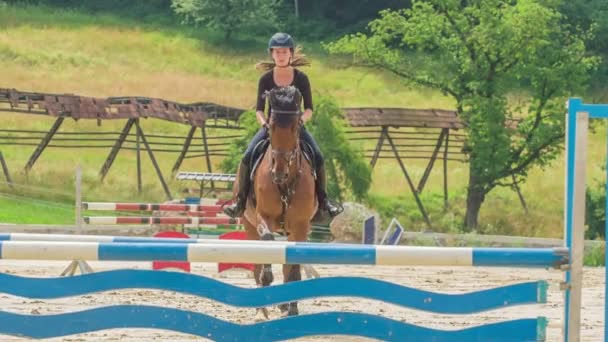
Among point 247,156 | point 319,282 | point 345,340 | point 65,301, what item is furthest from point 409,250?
point 65,301

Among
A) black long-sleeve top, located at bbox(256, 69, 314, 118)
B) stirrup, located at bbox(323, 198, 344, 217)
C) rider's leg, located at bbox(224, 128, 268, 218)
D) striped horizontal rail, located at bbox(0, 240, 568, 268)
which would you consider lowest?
striped horizontal rail, located at bbox(0, 240, 568, 268)

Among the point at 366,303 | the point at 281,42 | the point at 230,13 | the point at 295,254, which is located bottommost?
the point at 366,303

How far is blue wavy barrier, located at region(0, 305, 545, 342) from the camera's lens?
6.18 m

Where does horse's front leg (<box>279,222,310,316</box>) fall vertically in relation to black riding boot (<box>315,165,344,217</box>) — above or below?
Answer: below

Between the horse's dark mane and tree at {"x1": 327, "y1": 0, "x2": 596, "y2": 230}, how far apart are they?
65.3ft

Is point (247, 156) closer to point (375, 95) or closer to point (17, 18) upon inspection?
point (375, 95)

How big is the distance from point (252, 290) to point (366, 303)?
5977 millimetres

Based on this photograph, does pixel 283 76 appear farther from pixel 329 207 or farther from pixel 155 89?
pixel 155 89

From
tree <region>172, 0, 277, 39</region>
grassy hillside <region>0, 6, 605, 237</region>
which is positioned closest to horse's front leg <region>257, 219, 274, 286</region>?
grassy hillside <region>0, 6, 605, 237</region>

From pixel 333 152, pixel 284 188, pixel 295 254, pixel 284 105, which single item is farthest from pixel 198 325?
pixel 333 152

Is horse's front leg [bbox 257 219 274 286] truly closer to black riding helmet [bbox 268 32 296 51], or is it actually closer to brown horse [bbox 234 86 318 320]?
brown horse [bbox 234 86 318 320]

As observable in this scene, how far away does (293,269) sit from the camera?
33.1 ft

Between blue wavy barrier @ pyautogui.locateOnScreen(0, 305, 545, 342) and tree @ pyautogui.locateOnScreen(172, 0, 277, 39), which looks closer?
blue wavy barrier @ pyautogui.locateOnScreen(0, 305, 545, 342)

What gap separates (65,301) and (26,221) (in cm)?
1501
